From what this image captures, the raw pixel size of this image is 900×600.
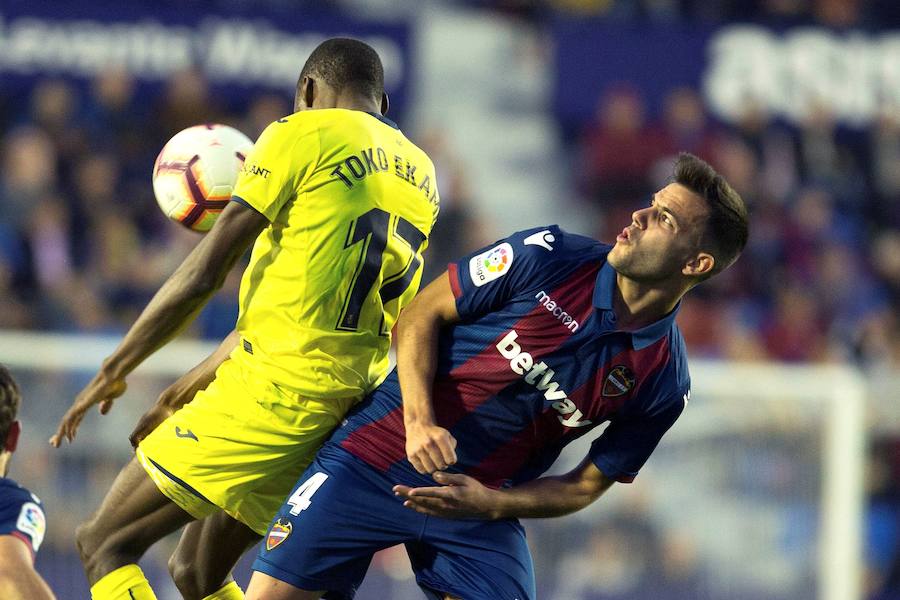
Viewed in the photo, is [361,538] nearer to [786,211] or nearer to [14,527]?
[14,527]

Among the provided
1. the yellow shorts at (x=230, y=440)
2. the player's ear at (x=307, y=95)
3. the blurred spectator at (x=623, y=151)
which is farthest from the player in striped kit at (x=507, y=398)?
the blurred spectator at (x=623, y=151)

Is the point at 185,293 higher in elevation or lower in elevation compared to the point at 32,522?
higher

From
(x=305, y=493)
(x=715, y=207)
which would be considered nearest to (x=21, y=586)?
(x=305, y=493)

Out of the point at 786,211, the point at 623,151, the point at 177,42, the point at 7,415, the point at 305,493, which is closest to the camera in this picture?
the point at 305,493

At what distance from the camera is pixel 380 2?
40.7 ft

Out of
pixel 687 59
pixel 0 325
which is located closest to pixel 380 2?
pixel 687 59

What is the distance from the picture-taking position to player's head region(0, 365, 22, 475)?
4797mm

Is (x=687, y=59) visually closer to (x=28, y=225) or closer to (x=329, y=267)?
(x=28, y=225)

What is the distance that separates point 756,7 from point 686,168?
29.6ft

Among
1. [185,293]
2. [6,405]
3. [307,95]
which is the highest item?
[307,95]

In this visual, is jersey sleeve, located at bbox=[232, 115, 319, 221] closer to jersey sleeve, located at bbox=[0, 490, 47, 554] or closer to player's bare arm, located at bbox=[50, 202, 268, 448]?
player's bare arm, located at bbox=[50, 202, 268, 448]

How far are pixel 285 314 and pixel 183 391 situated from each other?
0.53 meters

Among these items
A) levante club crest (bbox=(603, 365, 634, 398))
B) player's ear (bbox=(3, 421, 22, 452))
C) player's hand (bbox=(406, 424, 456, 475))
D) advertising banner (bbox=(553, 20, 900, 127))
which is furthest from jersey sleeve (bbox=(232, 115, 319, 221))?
advertising banner (bbox=(553, 20, 900, 127))

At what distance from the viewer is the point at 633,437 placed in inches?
173
